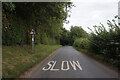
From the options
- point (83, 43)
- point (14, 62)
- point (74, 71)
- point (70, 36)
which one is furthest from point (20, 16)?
point (70, 36)

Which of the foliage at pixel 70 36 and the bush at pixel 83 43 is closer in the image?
the bush at pixel 83 43

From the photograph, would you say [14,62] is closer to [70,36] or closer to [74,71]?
[74,71]

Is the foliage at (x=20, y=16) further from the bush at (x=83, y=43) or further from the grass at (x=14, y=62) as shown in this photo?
the bush at (x=83, y=43)

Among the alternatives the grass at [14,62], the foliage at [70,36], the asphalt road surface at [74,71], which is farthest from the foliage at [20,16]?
the foliage at [70,36]

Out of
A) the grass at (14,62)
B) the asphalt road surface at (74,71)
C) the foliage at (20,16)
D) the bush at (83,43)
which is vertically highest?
the foliage at (20,16)

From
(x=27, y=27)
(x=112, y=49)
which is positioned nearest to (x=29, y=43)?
(x=27, y=27)

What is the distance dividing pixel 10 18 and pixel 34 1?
9.35 ft

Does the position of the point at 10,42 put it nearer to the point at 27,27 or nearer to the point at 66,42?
the point at 27,27

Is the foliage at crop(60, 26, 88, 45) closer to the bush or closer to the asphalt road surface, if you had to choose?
the bush

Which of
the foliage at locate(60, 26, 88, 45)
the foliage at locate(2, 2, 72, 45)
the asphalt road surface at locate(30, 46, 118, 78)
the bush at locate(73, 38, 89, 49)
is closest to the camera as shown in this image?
the asphalt road surface at locate(30, 46, 118, 78)

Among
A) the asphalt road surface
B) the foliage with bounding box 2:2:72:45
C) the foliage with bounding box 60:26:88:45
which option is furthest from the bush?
the foliage with bounding box 60:26:88:45

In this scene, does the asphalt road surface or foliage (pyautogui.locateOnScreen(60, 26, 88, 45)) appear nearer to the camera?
the asphalt road surface

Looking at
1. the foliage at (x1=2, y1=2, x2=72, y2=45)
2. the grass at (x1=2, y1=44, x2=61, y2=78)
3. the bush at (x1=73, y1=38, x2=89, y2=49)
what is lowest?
the grass at (x1=2, y1=44, x2=61, y2=78)

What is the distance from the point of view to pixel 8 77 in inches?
191
